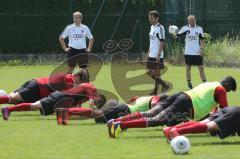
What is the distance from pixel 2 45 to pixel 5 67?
76.6 inches

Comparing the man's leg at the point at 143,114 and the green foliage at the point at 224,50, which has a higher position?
the man's leg at the point at 143,114

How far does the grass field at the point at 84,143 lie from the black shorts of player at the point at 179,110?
348 millimetres

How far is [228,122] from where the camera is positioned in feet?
38.4

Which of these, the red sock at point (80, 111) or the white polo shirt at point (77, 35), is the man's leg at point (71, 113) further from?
the white polo shirt at point (77, 35)

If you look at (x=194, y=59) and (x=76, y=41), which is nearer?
(x=76, y=41)

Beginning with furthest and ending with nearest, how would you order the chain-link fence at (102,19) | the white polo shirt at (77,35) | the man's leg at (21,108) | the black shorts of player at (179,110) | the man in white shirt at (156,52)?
1. the chain-link fence at (102,19)
2. the white polo shirt at (77,35)
3. the man in white shirt at (156,52)
4. the man's leg at (21,108)
5. the black shorts of player at (179,110)

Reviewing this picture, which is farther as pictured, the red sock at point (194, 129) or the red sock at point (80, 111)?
the red sock at point (80, 111)

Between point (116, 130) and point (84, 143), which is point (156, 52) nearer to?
point (116, 130)

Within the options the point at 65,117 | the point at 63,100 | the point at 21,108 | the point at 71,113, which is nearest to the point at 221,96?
the point at 71,113

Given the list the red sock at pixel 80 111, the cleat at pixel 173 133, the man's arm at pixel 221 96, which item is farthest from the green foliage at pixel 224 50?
the cleat at pixel 173 133

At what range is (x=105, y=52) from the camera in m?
37.5

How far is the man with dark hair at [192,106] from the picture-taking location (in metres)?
12.3

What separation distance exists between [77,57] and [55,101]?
6727mm

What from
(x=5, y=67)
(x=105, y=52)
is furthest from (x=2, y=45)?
(x=105, y=52)
